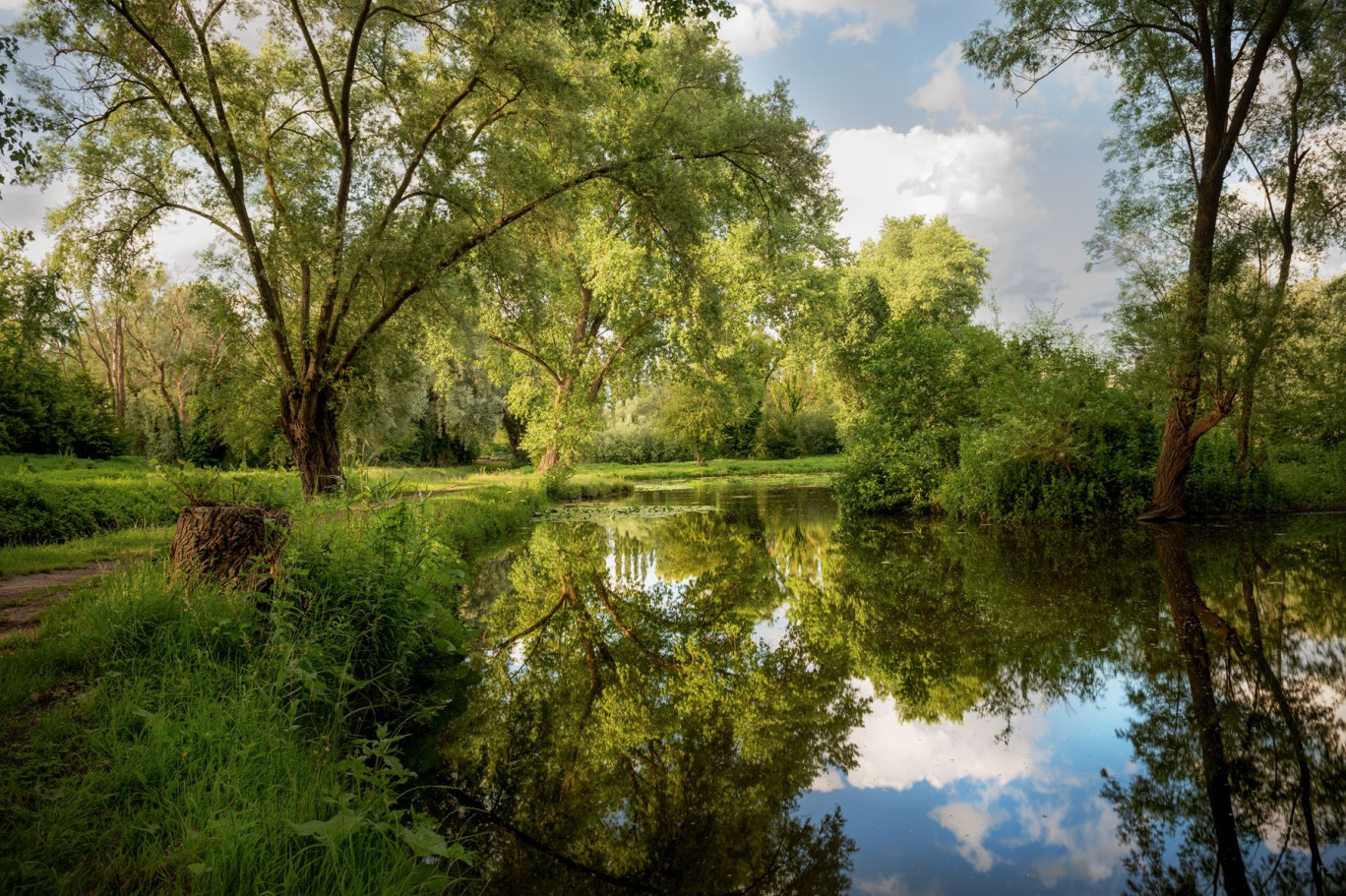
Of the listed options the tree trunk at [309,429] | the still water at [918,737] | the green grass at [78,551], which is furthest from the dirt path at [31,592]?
the tree trunk at [309,429]

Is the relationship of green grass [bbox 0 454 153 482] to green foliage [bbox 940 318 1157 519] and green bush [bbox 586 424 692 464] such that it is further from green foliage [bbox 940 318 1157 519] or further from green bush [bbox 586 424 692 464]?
green bush [bbox 586 424 692 464]

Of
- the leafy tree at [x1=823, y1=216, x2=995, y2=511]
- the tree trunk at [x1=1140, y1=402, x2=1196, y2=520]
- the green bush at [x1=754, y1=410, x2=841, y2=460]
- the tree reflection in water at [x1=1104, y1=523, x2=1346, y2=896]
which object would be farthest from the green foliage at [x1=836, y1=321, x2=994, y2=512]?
the green bush at [x1=754, y1=410, x2=841, y2=460]

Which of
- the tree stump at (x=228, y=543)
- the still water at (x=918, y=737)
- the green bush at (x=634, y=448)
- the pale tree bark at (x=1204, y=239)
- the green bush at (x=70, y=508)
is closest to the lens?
the still water at (x=918, y=737)

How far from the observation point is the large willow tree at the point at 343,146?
420 inches

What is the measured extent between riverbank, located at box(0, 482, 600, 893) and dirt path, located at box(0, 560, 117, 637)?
25 centimetres

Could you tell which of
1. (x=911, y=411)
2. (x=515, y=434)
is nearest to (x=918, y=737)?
(x=911, y=411)

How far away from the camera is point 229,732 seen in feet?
9.95

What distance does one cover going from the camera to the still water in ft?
9.27

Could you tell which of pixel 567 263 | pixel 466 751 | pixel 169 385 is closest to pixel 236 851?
pixel 466 751

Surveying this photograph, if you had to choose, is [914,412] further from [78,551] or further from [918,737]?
[78,551]

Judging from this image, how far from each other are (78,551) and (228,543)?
513cm

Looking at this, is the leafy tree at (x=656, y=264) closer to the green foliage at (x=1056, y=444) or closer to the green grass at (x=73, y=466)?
the green foliage at (x=1056, y=444)

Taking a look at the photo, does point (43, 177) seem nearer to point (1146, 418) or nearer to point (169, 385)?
point (1146, 418)

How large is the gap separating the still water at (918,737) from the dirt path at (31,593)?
3.30 meters
